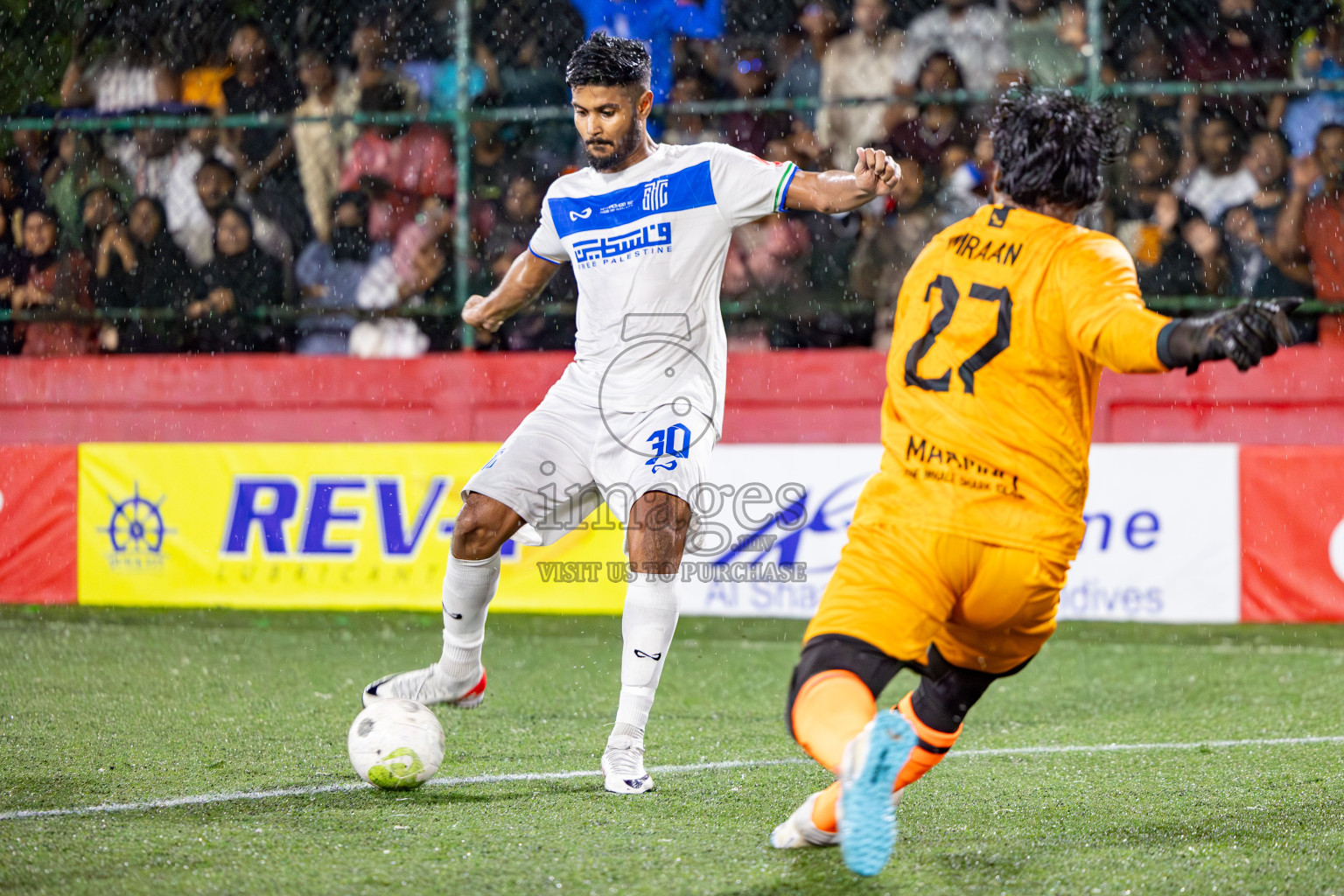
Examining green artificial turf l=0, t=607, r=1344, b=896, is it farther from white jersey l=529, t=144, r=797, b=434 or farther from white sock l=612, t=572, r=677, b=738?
white jersey l=529, t=144, r=797, b=434

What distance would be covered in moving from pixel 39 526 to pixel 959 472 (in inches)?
270

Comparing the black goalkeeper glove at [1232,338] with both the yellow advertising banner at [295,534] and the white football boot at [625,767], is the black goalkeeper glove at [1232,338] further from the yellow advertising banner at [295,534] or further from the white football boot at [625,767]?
the yellow advertising banner at [295,534]

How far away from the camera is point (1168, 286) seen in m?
8.59

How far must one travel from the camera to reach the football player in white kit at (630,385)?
14.7 ft

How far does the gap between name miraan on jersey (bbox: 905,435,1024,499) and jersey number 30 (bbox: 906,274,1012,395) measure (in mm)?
131

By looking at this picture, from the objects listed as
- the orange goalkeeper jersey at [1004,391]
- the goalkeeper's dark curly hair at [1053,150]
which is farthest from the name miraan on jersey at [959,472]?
the goalkeeper's dark curly hair at [1053,150]

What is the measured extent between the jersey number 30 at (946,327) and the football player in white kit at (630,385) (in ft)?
4.38

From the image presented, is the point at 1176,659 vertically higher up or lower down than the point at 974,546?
lower down

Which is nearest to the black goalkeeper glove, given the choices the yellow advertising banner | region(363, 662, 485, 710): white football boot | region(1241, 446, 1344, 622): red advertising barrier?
region(363, 662, 485, 710): white football boot

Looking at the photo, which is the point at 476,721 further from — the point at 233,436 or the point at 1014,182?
the point at 233,436

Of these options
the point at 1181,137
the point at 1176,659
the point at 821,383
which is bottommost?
the point at 1176,659

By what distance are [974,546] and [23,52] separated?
8.96 metres

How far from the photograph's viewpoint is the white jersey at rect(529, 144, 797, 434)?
4.57m

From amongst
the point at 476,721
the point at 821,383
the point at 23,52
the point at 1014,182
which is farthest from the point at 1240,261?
the point at 23,52
